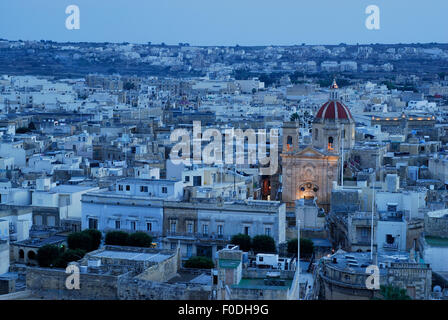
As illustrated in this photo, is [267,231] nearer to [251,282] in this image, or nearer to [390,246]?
[390,246]

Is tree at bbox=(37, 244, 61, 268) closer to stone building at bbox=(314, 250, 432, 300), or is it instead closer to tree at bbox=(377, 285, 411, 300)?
stone building at bbox=(314, 250, 432, 300)

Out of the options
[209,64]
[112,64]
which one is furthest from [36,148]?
[209,64]

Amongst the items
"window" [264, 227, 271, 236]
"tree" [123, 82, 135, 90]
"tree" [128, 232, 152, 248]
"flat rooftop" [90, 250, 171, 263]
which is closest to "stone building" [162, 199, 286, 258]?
"window" [264, 227, 271, 236]

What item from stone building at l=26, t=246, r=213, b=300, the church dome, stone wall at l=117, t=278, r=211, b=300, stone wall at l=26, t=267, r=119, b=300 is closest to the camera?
stone wall at l=117, t=278, r=211, b=300

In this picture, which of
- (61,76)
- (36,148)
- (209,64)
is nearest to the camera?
(36,148)

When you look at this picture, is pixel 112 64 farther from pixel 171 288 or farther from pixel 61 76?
pixel 171 288

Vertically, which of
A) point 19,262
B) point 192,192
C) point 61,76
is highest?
point 61,76
